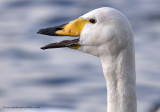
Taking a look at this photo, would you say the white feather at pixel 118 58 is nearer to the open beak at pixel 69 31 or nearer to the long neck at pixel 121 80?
the long neck at pixel 121 80

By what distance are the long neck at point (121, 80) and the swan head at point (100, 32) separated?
0.11m

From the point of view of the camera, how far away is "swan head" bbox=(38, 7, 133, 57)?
585cm

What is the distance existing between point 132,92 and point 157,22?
Result: 12585 millimetres

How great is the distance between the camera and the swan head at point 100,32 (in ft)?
19.2

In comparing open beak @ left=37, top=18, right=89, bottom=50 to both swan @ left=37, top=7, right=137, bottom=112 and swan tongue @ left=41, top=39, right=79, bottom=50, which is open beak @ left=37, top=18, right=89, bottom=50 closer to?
swan tongue @ left=41, top=39, right=79, bottom=50

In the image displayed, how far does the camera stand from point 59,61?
50.2 ft

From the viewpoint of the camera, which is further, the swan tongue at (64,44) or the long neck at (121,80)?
the swan tongue at (64,44)

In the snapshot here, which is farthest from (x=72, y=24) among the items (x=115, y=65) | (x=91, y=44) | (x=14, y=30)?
(x=14, y=30)

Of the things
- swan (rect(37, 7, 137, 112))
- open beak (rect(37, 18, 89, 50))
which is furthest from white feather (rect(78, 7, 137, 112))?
open beak (rect(37, 18, 89, 50))

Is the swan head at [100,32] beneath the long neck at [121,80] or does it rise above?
above

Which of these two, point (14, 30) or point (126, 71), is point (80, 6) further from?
point (126, 71)

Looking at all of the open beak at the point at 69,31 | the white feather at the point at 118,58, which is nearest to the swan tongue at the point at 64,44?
the open beak at the point at 69,31

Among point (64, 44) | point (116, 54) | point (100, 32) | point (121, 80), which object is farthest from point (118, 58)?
point (64, 44)

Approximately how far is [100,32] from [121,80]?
613 millimetres
